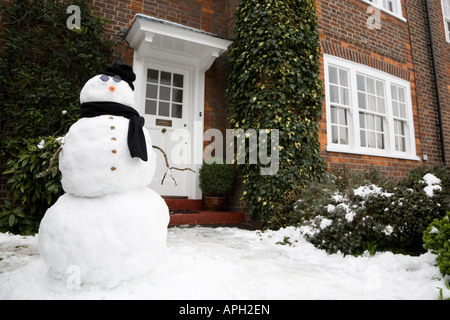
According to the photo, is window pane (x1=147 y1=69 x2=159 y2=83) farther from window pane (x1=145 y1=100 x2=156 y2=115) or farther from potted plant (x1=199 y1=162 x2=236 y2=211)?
potted plant (x1=199 y1=162 x2=236 y2=211)

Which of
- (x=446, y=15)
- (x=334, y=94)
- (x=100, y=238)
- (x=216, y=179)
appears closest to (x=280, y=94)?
(x=216, y=179)

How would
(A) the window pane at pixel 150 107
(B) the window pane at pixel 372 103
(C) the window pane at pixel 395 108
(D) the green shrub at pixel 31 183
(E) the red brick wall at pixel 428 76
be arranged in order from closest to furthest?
(D) the green shrub at pixel 31 183, (A) the window pane at pixel 150 107, (B) the window pane at pixel 372 103, (C) the window pane at pixel 395 108, (E) the red brick wall at pixel 428 76

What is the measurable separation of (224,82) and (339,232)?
13.2 feet

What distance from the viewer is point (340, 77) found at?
6270mm

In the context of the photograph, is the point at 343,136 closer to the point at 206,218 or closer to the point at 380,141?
the point at 380,141

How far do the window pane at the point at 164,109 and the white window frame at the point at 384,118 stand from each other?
129 inches

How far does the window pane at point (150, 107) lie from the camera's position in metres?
5.40

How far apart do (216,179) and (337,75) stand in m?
3.64

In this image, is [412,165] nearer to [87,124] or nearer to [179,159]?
[179,159]

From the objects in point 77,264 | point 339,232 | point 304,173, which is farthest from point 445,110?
point 77,264

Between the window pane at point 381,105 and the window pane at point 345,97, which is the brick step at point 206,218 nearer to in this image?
the window pane at point 345,97

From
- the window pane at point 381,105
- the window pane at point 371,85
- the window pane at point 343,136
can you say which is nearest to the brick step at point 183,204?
the window pane at point 343,136

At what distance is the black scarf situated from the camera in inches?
76.6

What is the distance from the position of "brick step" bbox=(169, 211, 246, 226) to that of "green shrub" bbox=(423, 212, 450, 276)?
311 cm
